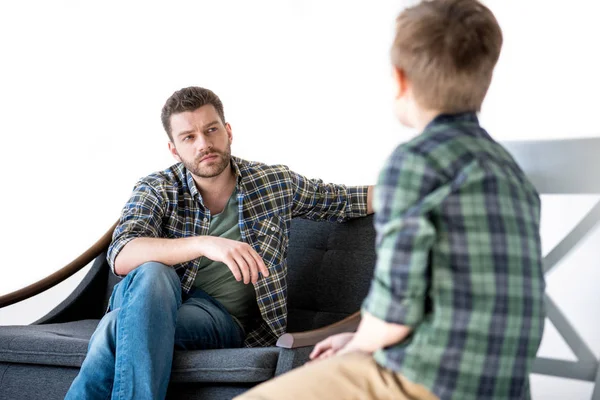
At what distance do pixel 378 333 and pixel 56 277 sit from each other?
2.07m

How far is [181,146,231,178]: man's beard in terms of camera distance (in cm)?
260

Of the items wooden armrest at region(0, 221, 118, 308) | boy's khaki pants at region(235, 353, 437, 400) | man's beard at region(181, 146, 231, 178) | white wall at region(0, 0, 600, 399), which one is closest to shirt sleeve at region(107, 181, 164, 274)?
man's beard at region(181, 146, 231, 178)

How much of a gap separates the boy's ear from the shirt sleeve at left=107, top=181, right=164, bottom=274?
1317 millimetres

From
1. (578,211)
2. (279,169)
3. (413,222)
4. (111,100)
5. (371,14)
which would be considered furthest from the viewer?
(111,100)

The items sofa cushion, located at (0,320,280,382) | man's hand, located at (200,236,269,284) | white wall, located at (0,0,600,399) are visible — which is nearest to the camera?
man's hand, located at (200,236,269,284)

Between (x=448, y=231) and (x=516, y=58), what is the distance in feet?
5.19

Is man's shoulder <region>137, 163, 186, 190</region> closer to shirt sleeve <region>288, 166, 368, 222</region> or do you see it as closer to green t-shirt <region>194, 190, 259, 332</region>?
green t-shirt <region>194, 190, 259, 332</region>

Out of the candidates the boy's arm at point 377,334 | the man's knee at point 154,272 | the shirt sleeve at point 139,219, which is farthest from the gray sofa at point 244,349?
the boy's arm at point 377,334

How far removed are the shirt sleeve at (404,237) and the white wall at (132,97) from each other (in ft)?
6.74

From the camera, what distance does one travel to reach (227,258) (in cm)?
207

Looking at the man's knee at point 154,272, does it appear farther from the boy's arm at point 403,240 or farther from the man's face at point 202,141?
the boy's arm at point 403,240

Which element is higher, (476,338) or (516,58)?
(516,58)

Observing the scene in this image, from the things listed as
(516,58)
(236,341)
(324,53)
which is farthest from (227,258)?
(324,53)

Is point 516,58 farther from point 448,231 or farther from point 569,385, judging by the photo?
point 448,231
